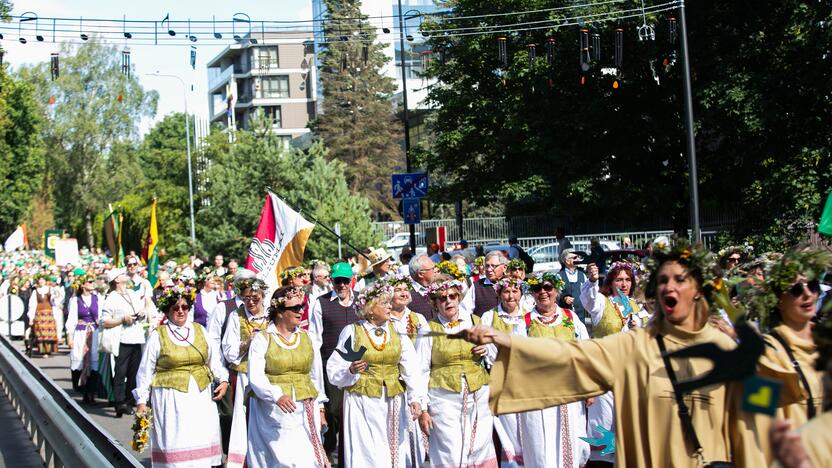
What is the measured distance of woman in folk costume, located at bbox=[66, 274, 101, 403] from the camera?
57.0 feet

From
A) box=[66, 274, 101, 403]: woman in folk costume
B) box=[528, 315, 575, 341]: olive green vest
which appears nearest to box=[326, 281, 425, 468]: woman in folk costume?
box=[528, 315, 575, 341]: olive green vest

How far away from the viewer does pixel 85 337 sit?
18219 mm

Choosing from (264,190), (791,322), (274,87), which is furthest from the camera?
(274,87)

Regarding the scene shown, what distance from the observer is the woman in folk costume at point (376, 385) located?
30.0ft

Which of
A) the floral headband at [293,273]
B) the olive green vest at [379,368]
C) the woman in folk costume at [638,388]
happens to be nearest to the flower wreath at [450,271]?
the olive green vest at [379,368]

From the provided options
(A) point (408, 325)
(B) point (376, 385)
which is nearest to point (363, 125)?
(A) point (408, 325)

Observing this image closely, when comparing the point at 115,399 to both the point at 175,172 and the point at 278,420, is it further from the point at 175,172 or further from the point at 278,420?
the point at 175,172

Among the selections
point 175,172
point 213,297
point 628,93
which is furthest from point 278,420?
point 175,172

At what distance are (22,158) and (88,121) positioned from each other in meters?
5.35

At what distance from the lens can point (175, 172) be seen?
64.0 metres

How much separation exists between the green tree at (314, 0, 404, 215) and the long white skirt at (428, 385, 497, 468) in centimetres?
6168

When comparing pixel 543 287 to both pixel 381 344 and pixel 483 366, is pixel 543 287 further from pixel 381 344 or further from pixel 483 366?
pixel 381 344

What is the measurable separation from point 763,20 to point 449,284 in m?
24.0

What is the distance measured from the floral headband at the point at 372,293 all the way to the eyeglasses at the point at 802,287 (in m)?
4.38
